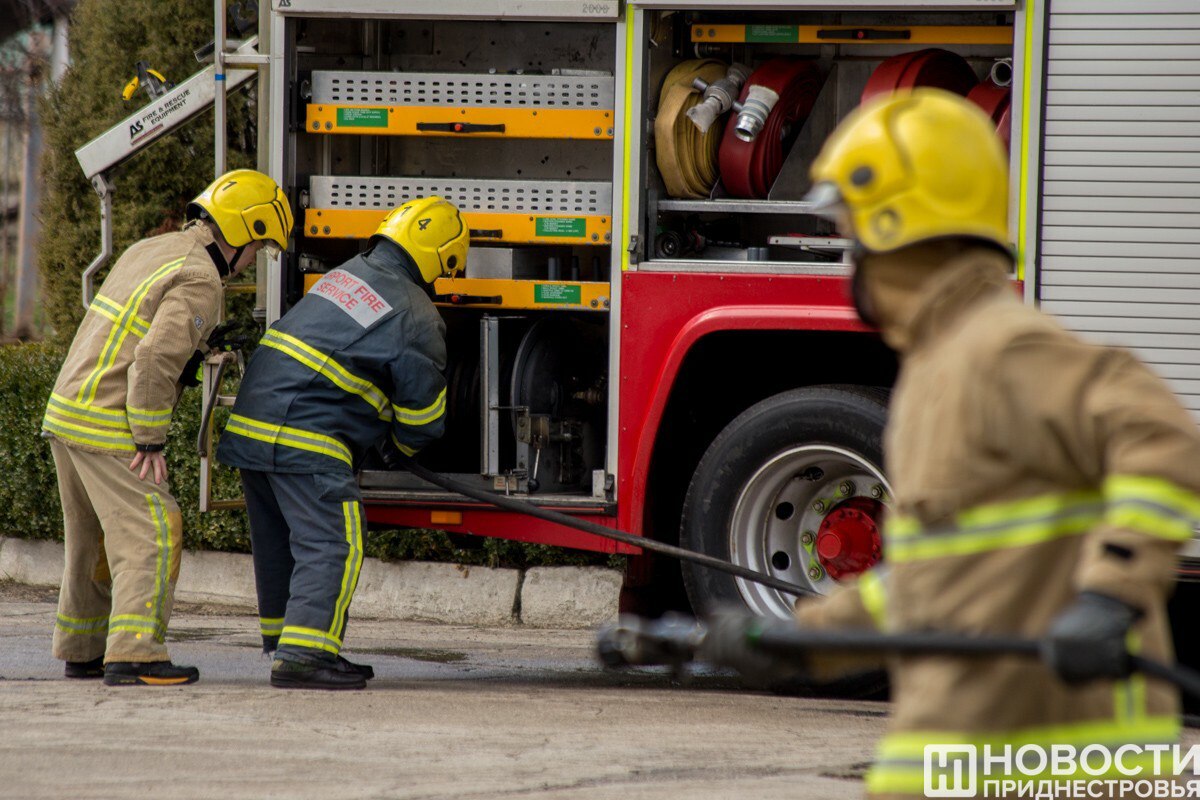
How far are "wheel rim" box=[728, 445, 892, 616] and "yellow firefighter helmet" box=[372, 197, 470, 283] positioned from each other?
1309 millimetres

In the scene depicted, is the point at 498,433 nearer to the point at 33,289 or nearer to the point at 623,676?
the point at 623,676

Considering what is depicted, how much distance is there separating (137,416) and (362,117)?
53.7 inches

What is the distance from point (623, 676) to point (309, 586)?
4.78ft

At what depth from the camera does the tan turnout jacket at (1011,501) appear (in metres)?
1.97

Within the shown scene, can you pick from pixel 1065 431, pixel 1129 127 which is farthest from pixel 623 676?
pixel 1065 431

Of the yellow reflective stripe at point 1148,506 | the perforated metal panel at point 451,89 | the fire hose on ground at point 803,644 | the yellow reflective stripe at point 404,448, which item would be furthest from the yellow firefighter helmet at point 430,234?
the yellow reflective stripe at point 1148,506

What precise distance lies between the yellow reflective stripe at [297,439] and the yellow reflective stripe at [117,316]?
18.4 inches

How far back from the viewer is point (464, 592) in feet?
24.6

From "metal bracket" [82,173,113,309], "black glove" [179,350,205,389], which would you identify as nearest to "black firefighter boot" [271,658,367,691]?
"black glove" [179,350,205,389]

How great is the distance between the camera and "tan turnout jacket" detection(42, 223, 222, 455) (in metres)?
5.25

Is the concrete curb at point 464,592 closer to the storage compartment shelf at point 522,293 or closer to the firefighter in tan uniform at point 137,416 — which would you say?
the storage compartment shelf at point 522,293

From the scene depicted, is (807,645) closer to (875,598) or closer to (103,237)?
(875,598)

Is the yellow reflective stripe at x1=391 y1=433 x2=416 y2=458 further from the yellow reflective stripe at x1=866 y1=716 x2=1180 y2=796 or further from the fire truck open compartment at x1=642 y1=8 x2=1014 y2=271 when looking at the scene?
the yellow reflective stripe at x1=866 y1=716 x2=1180 y2=796

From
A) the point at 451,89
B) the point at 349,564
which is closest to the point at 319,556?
the point at 349,564
